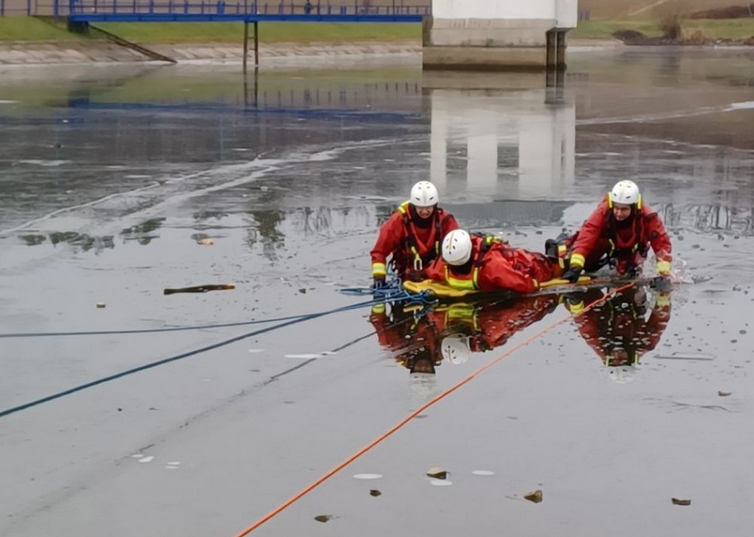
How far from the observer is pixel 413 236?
12617mm

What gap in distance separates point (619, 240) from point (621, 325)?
1.82m

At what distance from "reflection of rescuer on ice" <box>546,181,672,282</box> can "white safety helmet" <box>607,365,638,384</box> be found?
108 inches

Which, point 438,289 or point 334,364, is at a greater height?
point 438,289

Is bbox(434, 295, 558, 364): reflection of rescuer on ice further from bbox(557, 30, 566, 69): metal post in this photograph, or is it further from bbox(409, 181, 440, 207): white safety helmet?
bbox(557, 30, 566, 69): metal post

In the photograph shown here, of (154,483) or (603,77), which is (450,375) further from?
(603,77)

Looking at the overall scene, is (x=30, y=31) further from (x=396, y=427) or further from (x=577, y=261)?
(x=396, y=427)

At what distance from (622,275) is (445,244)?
2.27m

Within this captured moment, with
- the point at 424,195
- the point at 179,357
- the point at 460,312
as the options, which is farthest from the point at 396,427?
the point at 424,195

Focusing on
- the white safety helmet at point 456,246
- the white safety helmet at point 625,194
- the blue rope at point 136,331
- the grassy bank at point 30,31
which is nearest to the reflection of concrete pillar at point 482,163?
the white safety helmet at point 625,194

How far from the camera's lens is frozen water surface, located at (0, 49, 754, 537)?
732 centimetres

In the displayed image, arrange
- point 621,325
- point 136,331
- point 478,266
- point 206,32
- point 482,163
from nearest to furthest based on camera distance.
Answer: point 136,331 → point 621,325 → point 478,266 → point 482,163 → point 206,32

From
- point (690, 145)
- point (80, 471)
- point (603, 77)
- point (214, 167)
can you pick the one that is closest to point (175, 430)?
point (80, 471)

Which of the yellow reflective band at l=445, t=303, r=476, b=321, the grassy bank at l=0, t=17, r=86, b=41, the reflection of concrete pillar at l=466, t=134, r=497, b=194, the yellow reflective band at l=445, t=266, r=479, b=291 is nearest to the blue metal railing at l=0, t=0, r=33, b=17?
the grassy bank at l=0, t=17, r=86, b=41

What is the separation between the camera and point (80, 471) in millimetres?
7773
